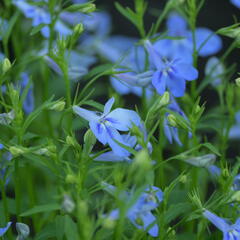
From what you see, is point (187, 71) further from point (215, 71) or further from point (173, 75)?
point (215, 71)

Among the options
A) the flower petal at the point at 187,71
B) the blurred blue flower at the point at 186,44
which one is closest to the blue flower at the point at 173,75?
the flower petal at the point at 187,71

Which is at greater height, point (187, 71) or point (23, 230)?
point (187, 71)

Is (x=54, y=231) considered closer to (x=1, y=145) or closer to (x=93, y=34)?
(x=1, y=145)

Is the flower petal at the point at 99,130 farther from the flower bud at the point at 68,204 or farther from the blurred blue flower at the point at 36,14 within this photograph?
the blurred blue flower at the point at 36,14

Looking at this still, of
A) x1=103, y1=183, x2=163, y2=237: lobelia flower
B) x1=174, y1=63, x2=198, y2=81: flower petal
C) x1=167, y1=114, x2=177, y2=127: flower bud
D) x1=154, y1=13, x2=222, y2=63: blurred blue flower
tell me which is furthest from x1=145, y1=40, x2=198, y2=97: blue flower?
x1=154, y1=13, x2=222, y2=63: blurred blue flower

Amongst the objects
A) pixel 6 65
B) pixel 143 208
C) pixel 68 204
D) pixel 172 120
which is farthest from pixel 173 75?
pixel 68 204

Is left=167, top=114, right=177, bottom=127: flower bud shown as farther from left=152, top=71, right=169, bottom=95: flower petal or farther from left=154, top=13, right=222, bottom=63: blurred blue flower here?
left=154, top=13, right=222, bottom=63: blurred blue flower
